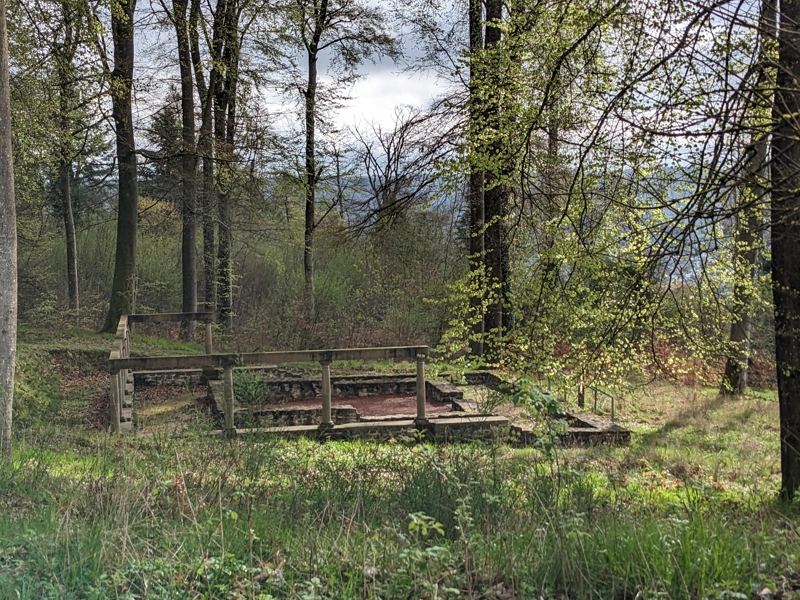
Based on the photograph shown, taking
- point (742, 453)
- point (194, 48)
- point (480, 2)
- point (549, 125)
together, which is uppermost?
point (194, 48)

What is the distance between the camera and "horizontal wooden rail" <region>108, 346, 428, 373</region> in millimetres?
9820

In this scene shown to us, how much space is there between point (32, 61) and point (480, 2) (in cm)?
892

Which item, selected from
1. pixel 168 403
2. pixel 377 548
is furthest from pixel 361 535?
pixel 168 403

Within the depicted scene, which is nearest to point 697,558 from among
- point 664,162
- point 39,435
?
point 664,162

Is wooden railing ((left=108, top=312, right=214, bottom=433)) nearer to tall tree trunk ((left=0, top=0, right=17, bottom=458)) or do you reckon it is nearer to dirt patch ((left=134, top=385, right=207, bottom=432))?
dirt patch ((left=134, top=385, right=207, bottom=432))

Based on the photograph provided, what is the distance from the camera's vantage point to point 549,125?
7.53 meters

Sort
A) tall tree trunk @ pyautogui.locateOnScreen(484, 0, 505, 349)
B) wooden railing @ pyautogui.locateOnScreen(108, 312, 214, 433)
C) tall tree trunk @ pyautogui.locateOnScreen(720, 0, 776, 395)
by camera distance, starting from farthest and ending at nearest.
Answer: wooden railing @ pyautogui.locateOnScreen(108, 312, 214, 433) < tall tree trunk @ pyautogui.locateOnScreen(484, 0, 505, 349) < tall tree trunk @ pyautogui.locateOnScreen(720, 0, 776, 395)

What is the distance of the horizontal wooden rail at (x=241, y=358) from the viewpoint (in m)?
9.82

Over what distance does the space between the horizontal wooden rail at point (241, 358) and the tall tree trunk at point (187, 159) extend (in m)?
9.22

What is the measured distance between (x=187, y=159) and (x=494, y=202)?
9.92 meters

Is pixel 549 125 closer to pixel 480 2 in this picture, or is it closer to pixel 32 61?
pixel 480 2

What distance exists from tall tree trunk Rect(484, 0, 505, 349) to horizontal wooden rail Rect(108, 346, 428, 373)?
5.24 feet

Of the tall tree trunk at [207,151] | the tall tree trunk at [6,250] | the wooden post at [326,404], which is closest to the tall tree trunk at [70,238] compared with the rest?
the tall tree trunk at [207,151]

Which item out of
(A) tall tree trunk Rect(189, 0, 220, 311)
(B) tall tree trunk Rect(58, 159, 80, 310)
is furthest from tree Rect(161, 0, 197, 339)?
(B) tall tree trunk Rect(58, 159, 80, 310)
